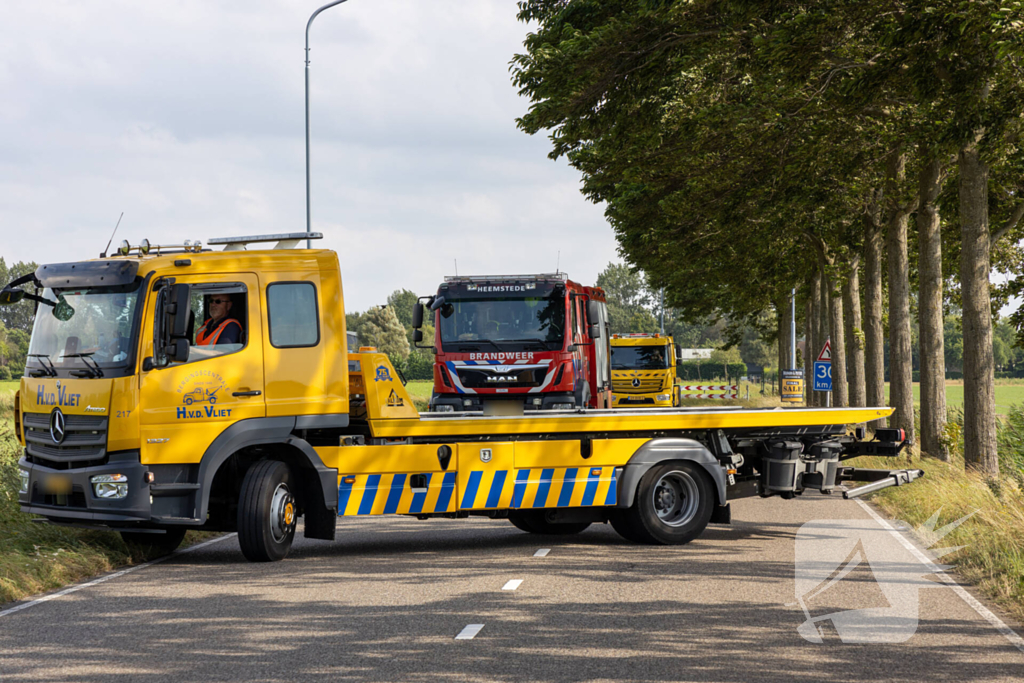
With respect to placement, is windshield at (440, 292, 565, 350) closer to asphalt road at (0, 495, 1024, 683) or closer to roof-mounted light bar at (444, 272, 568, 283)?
roof-mounted light bar at (444, 272, 568, 283)

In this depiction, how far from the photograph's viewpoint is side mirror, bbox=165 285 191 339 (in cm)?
941

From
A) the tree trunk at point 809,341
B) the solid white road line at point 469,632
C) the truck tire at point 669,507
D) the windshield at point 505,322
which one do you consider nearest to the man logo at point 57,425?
the solid white road line at point 469,632

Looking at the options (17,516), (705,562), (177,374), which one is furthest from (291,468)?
(705,562)

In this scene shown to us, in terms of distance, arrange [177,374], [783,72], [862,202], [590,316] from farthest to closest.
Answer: [862,202], [590,316], [783,72], [177,374]

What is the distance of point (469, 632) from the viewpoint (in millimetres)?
7090

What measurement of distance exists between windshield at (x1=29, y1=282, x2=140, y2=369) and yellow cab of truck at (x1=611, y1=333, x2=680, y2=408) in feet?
81.2

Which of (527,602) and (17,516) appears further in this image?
(17,516)

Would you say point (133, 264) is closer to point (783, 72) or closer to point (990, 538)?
point (990, 538)

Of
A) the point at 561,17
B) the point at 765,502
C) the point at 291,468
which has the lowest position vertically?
the point at 765,502

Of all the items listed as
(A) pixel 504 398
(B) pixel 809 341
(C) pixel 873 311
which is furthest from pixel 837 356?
(A) pixel 504 398

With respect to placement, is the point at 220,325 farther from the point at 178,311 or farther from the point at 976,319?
the point at 976,319

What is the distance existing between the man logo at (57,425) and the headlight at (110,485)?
55 centimetres

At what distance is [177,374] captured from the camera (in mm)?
9602

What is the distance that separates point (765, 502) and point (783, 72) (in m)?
5.75
